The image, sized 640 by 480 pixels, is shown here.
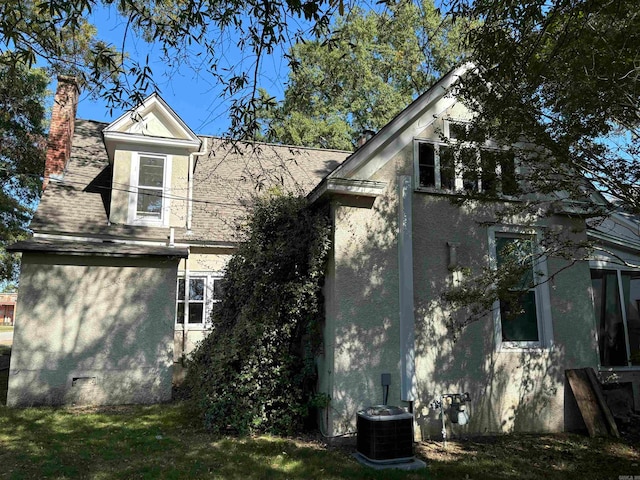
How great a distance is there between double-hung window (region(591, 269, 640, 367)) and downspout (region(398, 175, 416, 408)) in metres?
5.13

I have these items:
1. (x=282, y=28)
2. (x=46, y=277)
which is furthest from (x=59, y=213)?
(x=282, y=28)

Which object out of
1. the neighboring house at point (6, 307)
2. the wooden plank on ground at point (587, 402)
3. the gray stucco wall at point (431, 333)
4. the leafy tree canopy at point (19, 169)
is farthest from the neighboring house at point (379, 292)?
the neighboring house at point (6, 307)

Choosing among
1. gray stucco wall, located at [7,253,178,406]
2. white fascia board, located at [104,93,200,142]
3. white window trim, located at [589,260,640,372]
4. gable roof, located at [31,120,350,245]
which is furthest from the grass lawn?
white fascia board, located at [104,93,200,142]

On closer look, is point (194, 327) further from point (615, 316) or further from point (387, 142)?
point (615, 316)

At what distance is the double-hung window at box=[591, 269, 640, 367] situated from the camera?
9875 mm

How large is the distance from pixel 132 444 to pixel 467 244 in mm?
6343

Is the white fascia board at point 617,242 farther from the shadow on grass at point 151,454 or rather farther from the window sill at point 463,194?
the shadow on grass at point 151,454

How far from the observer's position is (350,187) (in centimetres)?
745

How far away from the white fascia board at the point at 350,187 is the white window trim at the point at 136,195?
5969mm

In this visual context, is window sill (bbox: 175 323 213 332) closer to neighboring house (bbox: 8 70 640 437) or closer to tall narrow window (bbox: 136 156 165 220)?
neighboring house (bbox: 8 70 640 437)

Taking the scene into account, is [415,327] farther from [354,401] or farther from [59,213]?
[59,213]

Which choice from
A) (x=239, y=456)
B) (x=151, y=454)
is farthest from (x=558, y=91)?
(x=151, y=454)

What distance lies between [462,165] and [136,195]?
27.3 feet

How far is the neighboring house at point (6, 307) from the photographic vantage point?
6128 cm
